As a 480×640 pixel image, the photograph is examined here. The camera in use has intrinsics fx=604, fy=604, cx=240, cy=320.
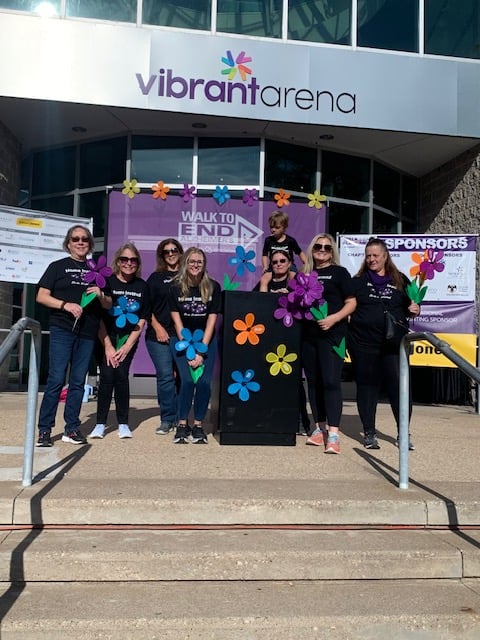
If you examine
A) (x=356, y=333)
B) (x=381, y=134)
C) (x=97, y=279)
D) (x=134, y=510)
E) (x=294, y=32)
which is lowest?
(x=134, y=510)

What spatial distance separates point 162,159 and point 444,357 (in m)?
5.45

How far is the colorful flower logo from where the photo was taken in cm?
884

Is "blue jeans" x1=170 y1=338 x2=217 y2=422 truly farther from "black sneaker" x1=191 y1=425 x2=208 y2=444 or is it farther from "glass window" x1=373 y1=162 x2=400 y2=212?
"glass window" x1=373 y1=162 x2=400 y2=212

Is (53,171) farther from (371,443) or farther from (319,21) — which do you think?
(371,443)

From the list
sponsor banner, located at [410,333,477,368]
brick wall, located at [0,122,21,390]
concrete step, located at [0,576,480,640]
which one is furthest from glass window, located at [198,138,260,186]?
concrete step, located at [0,576,480,640]

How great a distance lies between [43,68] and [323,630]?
8.24 m

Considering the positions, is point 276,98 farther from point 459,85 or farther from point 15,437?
point 15,437

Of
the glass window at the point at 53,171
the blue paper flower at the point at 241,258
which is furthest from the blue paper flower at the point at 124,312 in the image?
the glass window at the point at 53,171

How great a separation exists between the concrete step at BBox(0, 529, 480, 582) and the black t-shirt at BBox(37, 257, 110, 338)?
203cm

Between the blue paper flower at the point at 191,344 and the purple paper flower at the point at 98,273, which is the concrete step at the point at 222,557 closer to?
the blue paper flower at the point at 191,344

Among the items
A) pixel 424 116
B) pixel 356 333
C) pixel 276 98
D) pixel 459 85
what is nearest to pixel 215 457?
pixel 356 333

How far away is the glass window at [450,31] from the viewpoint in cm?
944

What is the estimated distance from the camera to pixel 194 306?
5.10m

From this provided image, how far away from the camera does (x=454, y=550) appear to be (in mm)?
3123
